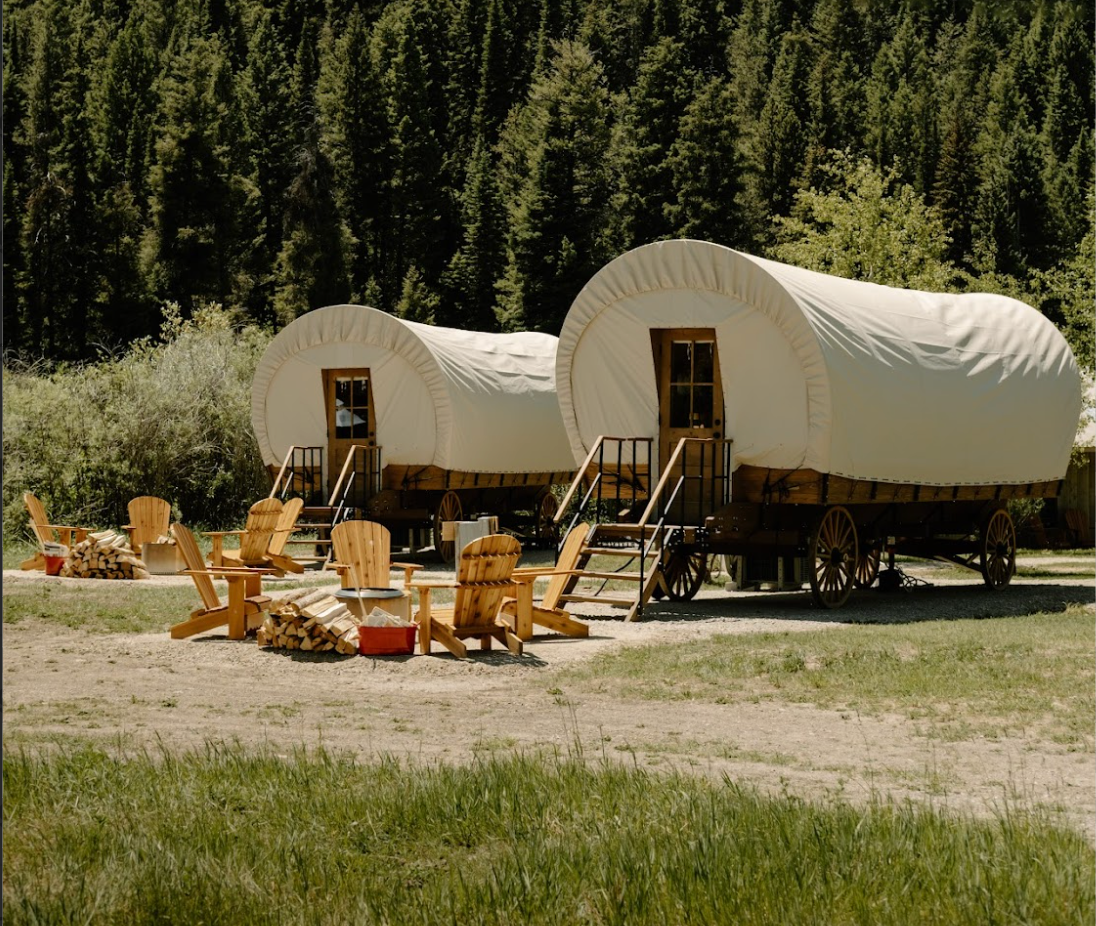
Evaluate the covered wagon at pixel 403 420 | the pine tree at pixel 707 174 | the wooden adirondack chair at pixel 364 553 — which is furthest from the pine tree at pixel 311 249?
the wooden adirondack chair at pixel 364 553

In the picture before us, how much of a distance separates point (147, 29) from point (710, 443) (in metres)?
66.4

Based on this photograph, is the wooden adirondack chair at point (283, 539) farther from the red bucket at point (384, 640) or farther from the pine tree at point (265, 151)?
the pine tree at point (265, 151)

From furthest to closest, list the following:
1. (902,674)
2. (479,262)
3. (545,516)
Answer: (479,262) → (545,516) → (902,674)

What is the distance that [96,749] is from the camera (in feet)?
23.2

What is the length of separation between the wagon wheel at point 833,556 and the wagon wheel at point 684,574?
1361mm

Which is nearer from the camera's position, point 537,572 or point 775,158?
point 537,572

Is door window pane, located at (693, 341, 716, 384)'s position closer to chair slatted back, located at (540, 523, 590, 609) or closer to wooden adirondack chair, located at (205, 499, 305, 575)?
chair slatted back, located at (540, 523, 590, 609)

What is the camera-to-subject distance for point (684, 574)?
1575 centimetres

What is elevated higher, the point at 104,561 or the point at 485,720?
the point at 104,561

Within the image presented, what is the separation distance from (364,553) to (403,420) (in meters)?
8.64

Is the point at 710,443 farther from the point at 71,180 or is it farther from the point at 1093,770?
the point at 71,180

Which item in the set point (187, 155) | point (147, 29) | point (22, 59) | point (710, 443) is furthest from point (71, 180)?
point (710, 443)

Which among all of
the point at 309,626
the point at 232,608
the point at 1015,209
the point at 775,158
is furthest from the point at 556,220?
the point at 309,626

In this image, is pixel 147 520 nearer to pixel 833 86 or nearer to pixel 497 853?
pixel 497 853
